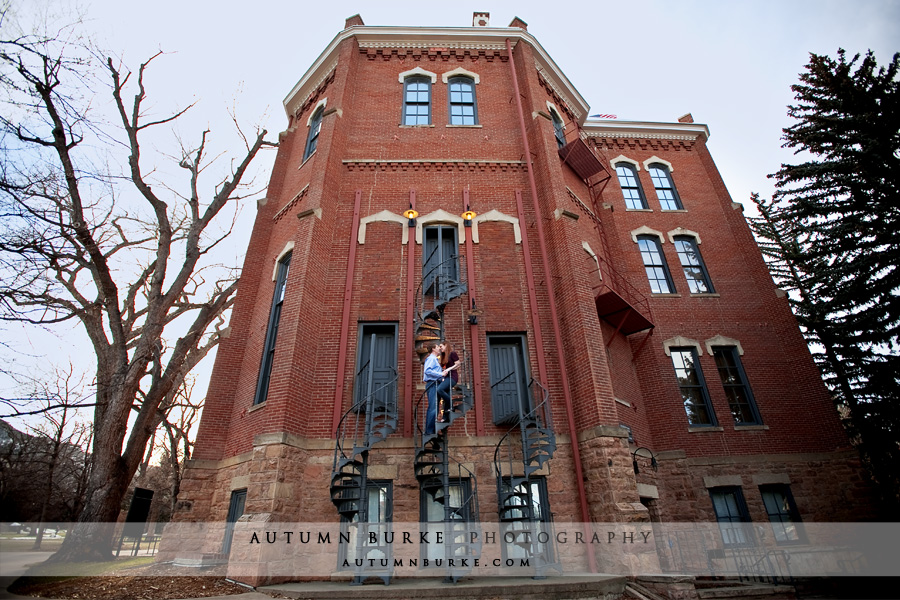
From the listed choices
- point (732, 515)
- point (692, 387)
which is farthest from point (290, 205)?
point (732, 515)

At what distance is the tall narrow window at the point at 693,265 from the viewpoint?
15.3 m

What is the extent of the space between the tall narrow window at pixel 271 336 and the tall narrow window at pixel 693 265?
1322cm

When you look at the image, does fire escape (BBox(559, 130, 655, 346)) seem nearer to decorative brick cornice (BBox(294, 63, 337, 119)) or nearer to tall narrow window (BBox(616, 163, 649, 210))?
tall narrow window (BBox(616, 163, 649, 210))

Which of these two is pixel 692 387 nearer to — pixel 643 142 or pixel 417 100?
pixel 643 142

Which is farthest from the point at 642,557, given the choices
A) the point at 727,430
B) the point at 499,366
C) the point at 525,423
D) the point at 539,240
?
the point at 539,240

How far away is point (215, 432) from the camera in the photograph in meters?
10.6

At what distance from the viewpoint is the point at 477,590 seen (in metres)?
6.55

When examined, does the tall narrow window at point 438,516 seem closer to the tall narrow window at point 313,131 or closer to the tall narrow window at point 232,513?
the tall narrow window at point 232,513

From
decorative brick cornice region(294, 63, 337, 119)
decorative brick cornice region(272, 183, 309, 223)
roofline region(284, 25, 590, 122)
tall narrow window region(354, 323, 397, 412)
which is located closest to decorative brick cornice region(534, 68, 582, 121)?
roofline region(284, 25, 590, 122)

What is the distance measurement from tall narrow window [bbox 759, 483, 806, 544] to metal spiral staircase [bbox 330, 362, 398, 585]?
404 inches

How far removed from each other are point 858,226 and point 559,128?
9.75 meters

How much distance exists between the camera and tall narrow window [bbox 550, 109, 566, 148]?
15.6 metres

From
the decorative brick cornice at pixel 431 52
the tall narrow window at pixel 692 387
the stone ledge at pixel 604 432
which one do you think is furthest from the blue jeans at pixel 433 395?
the decorative brick cornice at pixel 431 52

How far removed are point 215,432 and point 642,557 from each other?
956 centimetres
